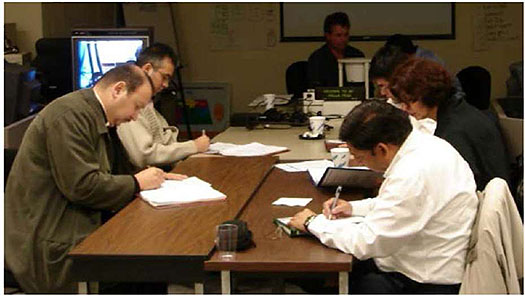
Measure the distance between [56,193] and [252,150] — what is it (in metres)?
1.37

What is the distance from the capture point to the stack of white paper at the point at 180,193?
2.95 meters

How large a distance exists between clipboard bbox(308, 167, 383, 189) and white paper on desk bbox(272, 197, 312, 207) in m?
0.16

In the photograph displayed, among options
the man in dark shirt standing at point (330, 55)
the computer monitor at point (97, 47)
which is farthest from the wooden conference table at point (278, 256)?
the man in dark shirt standing at point (330, 55)

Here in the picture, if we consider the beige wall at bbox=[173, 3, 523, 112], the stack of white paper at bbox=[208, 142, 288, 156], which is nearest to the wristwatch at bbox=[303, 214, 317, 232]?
the stack of white paper at bbox=[208, 142, 288, 156]

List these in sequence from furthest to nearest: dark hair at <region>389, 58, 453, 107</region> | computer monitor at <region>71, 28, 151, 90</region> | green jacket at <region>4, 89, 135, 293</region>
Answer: computer monitor at <region>71, 28, 151, 90</region>, dark hair at <region>389, 58, 453, 107</region>, green jacket at <region>4, 89, 135, 293</region>

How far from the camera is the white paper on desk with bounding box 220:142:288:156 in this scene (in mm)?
4023

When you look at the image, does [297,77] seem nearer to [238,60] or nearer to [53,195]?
[238,60]

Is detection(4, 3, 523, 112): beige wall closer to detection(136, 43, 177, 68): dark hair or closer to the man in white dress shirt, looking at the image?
detection(136, 43, 177, 68): dark hair

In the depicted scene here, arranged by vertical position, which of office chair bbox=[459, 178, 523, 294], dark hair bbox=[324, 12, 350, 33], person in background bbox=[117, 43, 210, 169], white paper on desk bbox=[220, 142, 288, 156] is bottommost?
office chair bbox=[459, 178, 523, 294]

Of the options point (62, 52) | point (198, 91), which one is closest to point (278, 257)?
point (62, 52)

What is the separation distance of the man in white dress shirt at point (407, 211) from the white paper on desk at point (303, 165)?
108 centimetres

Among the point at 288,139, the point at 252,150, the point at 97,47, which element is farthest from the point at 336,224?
the point at 97,47

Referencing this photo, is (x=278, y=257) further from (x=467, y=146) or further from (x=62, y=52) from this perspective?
(x=62, y=52)

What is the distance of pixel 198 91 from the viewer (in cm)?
812
